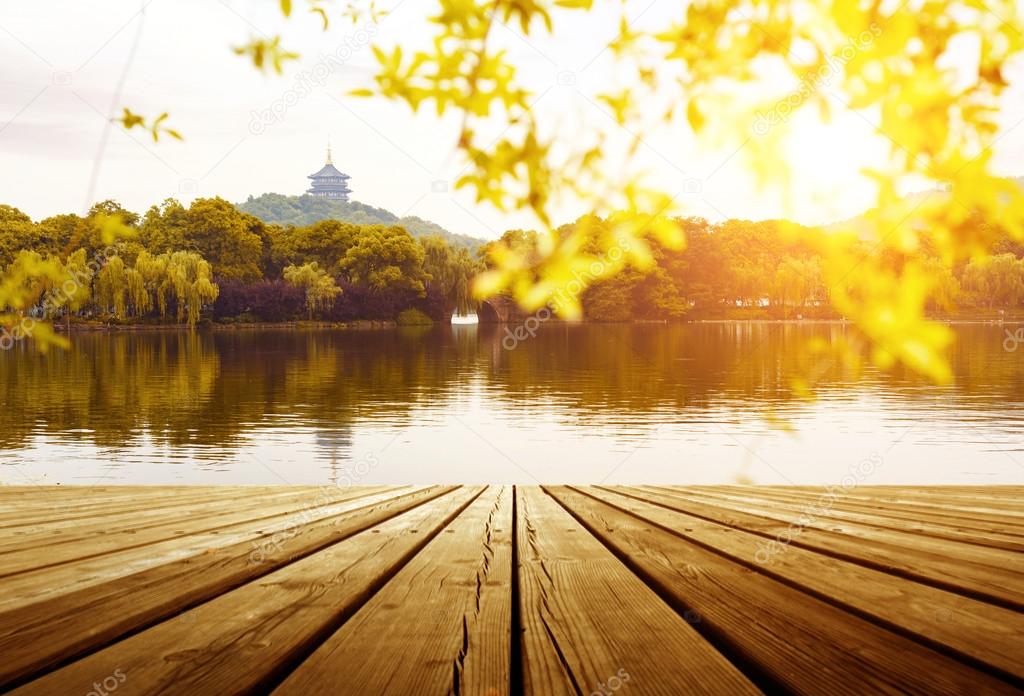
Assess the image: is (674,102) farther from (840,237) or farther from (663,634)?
(663,634)

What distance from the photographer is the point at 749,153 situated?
1.77 m

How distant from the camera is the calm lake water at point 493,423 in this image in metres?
13.7

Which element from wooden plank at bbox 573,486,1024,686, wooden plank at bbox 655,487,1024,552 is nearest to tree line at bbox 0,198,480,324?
wooden plank at bbox 655,487,1024,552

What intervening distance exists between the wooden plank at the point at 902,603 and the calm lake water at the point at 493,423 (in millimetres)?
531

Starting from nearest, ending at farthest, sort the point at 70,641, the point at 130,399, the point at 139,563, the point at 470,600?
the point at 70,641
the point at 470,600
the point at 139,563
the point at 130,399

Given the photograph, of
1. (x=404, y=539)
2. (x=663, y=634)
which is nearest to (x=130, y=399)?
(x=404, y=539)

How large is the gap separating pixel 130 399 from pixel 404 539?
69.4 ft

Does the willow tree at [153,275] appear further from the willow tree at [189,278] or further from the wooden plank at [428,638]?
the wooden plank at [428,638]

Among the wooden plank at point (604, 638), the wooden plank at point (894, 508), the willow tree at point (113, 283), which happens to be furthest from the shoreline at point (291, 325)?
the wooden plank at point (604, 638)

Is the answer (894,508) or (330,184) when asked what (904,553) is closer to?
(894,508)

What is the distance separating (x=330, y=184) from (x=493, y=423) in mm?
186199

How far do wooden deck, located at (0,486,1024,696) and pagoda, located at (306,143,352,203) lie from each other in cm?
19771

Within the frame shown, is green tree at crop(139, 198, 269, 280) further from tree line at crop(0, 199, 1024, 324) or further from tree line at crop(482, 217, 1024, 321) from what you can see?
tree line at crop(482, 217, 1024, 321)

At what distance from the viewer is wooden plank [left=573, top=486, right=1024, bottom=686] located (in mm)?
1816
